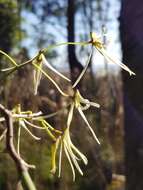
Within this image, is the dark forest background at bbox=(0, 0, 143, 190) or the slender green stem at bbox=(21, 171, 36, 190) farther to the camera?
the dark forest background at bbox=(0, 0, 143, 190)

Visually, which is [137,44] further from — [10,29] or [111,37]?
[10,29]

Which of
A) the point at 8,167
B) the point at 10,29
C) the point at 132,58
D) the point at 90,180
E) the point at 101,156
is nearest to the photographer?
the point at 132,58

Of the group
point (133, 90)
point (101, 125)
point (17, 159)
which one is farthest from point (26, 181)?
point (101, 125)

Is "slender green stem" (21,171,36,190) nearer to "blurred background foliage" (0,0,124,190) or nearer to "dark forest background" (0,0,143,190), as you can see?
"dark forest background" (0,0,143,190)

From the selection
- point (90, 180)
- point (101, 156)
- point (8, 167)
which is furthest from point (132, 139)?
point (101, 156)

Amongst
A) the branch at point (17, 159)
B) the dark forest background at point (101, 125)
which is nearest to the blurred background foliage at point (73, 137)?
the dark forest background at point (101, 125)

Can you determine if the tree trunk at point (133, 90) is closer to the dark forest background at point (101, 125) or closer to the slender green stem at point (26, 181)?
the dark forest background at point (101, 125)

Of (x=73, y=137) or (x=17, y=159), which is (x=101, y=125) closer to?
(x=73, y=137)

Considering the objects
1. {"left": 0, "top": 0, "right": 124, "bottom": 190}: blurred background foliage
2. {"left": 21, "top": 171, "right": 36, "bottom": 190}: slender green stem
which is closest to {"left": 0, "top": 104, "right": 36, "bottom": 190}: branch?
{"left": 21, "top": 171, "right": 36, "bottom": 190}: slender green stem
